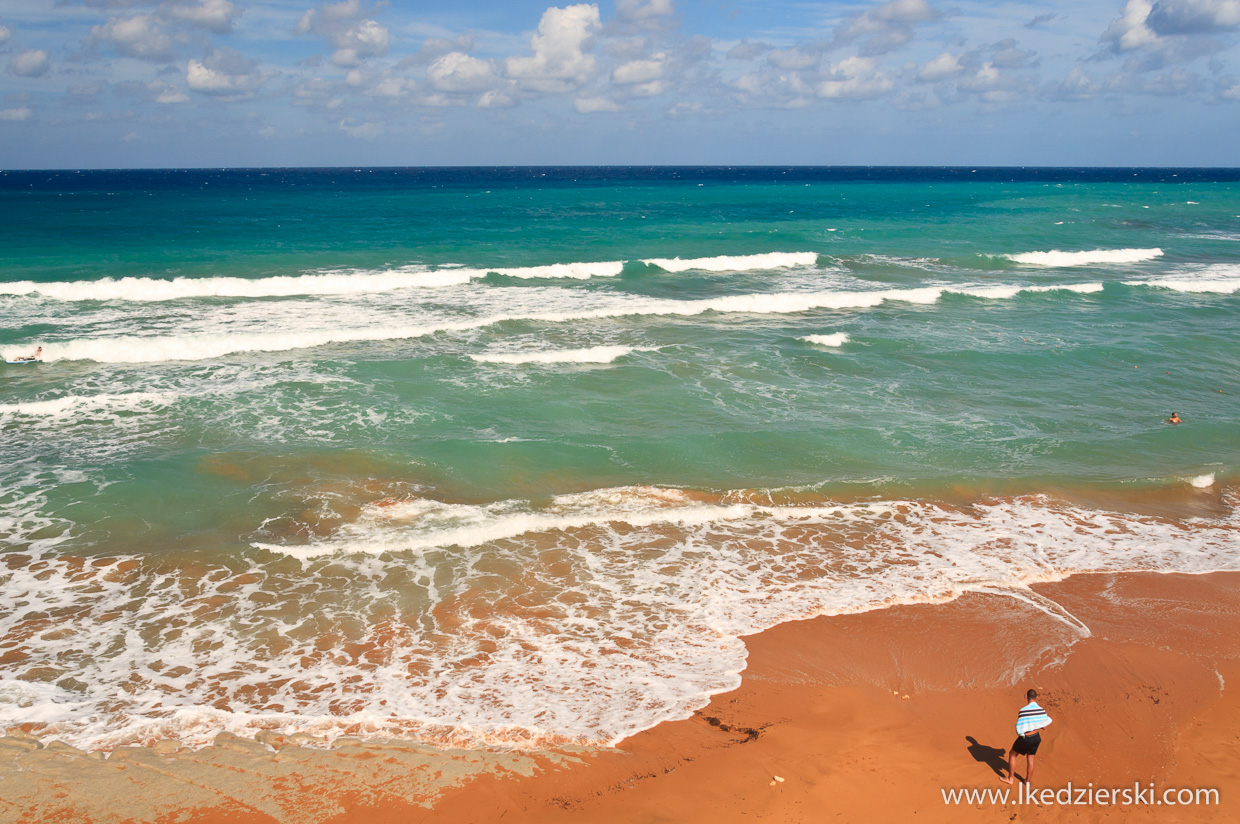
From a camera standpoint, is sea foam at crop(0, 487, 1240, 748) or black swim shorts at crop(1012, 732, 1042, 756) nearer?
black swim shorts at crop(1012, 732, 1042, 756)

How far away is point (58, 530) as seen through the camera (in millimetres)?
11484

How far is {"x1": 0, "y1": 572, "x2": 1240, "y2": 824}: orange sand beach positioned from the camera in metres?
6.59

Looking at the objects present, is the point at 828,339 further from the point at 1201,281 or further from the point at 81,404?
the point at 1201,281

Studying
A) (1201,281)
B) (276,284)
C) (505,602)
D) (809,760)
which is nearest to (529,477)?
(505,602)

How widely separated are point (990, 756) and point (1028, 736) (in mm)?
664

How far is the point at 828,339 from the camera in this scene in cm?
2245

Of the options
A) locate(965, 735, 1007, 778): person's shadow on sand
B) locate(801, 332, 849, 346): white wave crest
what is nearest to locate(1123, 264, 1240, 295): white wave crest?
locate(801, 332, 849, 346): white wave crest

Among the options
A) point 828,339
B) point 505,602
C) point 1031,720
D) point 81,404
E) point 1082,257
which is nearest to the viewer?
point 1031,720

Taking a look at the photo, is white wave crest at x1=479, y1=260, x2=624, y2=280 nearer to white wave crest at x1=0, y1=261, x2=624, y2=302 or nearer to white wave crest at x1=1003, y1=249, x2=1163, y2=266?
white wave crest at x1=0, y1=261, x2=624, y2=302

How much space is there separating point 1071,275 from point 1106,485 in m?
25.0

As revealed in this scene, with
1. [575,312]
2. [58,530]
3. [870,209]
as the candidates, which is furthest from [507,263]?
[870,209]

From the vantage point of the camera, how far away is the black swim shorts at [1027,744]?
682 centimetres

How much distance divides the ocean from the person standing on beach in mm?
2782

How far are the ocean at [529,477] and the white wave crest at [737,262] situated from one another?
4.40 m
